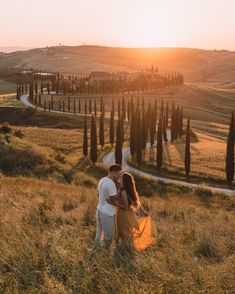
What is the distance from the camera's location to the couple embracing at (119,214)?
9.54 metres

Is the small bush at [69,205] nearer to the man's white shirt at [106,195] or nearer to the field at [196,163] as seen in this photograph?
the man's white shirt at [106,195]

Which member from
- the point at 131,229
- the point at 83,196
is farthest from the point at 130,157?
the point at 131,229

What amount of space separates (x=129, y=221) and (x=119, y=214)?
0.35 m

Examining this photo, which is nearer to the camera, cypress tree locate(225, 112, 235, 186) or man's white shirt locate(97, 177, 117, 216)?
man's white shirt locate(97, 177, 117, 216)

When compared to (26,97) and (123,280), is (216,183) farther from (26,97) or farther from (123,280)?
(26,97)

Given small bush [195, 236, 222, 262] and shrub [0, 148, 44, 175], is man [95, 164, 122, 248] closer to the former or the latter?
small bush [195, 236, 222, 262]

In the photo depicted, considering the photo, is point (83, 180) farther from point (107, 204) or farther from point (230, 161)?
point (107, 204)

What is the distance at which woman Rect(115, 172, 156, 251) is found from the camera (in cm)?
935

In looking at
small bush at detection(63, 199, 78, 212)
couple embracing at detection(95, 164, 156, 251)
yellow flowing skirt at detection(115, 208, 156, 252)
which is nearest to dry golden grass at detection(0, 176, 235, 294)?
yellow flowing skirt at detection(115, 208, 156, 252)

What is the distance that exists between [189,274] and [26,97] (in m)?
147

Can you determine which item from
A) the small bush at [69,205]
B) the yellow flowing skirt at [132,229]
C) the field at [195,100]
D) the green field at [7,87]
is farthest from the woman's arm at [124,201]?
the green field at [7,87]

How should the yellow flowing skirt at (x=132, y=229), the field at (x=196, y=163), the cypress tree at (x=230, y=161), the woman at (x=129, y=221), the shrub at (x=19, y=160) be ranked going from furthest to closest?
1. the field at (x=196, y=163)
2. the cypress tree at (x=230, y=161)
3. the shrub at (x=19, y=160)
4. the woman at (x=129, y=221)
5. the yellow flowing skirt at (x=132, y=229)

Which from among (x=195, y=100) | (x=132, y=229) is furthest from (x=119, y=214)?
(x=195, y=100)

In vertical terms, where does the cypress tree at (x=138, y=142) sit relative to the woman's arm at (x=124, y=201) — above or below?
below
